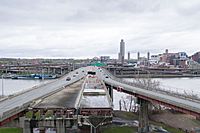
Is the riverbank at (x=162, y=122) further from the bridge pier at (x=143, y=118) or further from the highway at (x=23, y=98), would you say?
the highway at (x=23, y=98)

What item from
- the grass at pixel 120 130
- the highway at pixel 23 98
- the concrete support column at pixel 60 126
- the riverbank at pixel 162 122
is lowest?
the riverbank at pixel 162 122

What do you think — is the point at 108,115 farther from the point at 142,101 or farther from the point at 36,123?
the point at 142,101

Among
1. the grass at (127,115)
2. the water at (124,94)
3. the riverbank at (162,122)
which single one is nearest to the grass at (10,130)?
the riverbank at (162,122)

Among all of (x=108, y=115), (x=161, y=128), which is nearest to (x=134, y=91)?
(x=161, y=128)

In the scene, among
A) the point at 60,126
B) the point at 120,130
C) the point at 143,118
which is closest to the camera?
→ the point at 60,126

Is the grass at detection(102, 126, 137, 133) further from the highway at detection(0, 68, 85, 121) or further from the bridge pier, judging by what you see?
the highway at detection(0, 68, 85, 121)

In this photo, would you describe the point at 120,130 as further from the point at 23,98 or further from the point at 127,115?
the point at 127,115

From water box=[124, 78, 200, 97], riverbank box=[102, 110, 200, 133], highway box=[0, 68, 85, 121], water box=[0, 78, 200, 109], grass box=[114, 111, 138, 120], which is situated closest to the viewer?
highway box=[0, 68, 85, 121]

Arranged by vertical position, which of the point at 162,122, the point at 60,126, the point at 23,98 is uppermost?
the point at 23,98

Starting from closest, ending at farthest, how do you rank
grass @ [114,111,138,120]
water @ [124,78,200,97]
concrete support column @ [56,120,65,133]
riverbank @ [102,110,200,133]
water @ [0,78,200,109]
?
1. concrete support column @ [56,120,65,133]
2. riverbank @ [102,110,200,133]
3. grass @ [114,111,138,120]
4. water @ [124,78,200,97]
5. water @ [0,78,200,109]

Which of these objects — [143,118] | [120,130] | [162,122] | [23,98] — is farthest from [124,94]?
[23,98]

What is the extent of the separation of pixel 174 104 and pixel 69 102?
1379 cm

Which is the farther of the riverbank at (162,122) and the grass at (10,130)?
the riverbank at (162,122)

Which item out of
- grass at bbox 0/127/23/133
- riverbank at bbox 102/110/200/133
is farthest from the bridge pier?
grass at bbox 0/127/23/133
